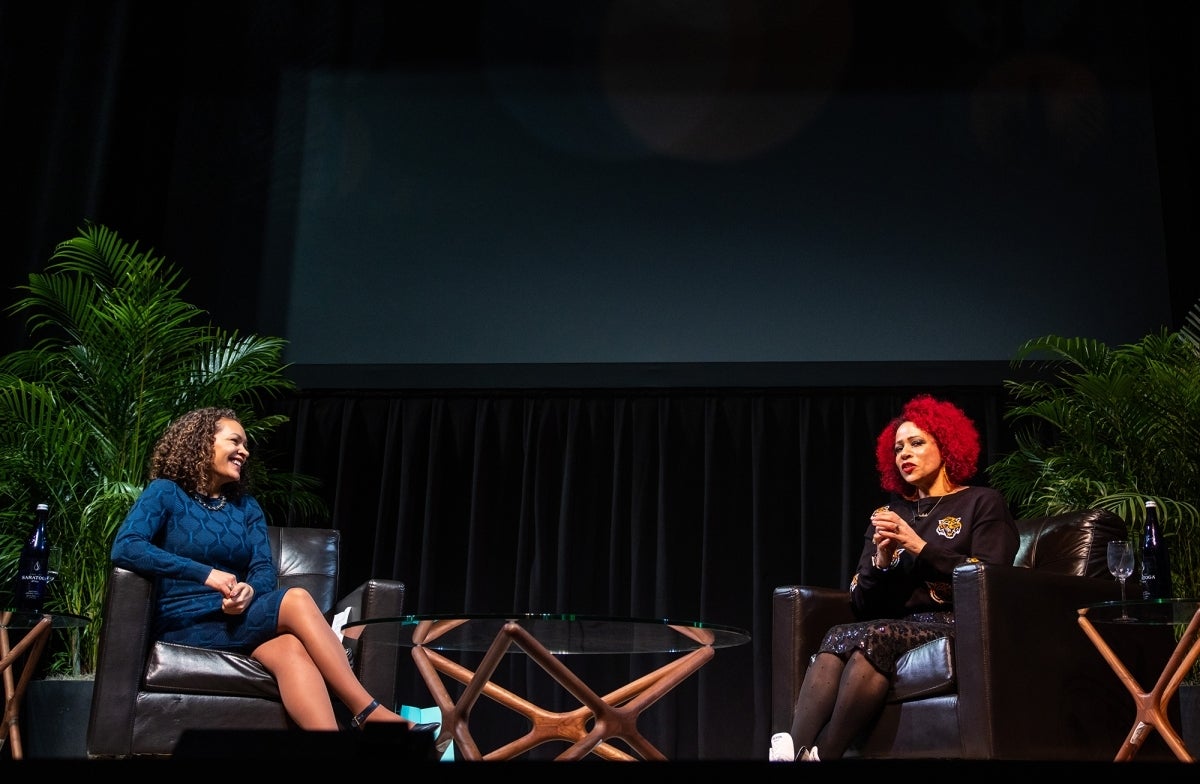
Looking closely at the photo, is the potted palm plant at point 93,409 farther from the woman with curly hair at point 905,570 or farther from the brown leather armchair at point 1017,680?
the brown leather armchair at point 1017,680

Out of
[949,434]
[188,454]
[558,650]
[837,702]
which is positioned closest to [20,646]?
[188,454]

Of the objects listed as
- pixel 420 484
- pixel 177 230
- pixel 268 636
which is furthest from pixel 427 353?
pixel 268 636

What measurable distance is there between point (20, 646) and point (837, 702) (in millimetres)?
2316

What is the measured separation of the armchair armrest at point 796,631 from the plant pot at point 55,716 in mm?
2111

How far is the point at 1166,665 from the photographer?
2.88 m

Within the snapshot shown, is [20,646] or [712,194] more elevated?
[712,194]

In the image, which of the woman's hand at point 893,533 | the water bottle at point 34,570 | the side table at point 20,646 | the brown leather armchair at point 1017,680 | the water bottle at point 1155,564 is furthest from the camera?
the water bottle at point 34,570

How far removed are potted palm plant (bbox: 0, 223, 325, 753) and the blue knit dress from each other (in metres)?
0.50

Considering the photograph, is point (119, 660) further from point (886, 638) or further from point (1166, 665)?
point (1166, 665)

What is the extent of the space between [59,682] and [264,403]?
2227mm

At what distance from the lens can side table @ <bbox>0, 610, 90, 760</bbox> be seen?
3260 mm

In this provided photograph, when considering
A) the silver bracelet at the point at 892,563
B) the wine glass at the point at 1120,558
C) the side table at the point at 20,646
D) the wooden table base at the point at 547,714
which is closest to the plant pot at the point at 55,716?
the side table at the point at 20,646

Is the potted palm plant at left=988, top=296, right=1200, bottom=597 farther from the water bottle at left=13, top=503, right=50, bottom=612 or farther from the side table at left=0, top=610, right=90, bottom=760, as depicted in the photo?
the water bottle at left=13, top=503, right=50, bottom=612

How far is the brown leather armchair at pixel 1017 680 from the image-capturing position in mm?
2742
